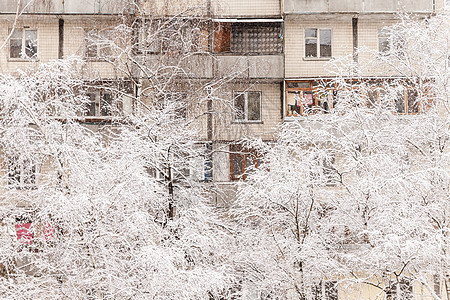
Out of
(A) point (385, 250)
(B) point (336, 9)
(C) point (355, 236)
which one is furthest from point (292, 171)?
(B) point (336, 9)

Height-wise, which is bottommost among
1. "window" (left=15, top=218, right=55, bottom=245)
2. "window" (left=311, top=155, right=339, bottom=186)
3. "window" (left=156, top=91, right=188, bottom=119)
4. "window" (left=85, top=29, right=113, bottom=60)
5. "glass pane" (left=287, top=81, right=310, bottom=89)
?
"window" (left=15, top=218, right=55, bottom=245)

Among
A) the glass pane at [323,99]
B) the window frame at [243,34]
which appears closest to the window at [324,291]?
the glass pane at [323,99]

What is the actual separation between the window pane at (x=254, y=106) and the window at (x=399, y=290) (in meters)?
10.9

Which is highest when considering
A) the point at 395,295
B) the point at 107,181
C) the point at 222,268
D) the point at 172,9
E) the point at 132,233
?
the point at 172,9

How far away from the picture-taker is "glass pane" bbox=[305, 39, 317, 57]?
2511cm

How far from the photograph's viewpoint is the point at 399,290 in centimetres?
1478

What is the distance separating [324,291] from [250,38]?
507 inches

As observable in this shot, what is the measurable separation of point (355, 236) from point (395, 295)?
71.9 inches

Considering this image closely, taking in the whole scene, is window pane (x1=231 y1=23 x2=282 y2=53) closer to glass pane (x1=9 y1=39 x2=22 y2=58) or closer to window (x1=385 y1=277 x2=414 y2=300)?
glass pane (x1=9 y1=39 x2=22 y2=58)

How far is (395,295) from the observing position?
50.2 ft

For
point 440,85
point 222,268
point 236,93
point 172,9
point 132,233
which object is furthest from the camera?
point 236,93

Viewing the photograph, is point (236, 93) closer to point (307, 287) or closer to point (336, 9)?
point (336, 9)

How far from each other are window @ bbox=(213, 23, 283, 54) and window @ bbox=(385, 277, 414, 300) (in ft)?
41.6

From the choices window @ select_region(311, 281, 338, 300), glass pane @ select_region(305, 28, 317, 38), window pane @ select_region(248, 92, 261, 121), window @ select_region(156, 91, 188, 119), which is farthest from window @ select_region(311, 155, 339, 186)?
glass pane @ select_region(305, 28, 317, 38)
